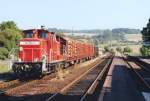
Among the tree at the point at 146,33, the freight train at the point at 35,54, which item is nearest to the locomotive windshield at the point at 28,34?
the freight train at the point at 35,54

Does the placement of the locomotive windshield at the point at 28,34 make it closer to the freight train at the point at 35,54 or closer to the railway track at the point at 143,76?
the freight train at the point at 35,54

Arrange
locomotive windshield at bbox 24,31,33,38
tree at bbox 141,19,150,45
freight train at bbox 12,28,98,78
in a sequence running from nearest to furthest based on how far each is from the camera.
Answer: freight train at bbox 12,28,98,78 < locomotive windshield at bbox 24,31,33,38 < tree at bbox 141,19,150,45

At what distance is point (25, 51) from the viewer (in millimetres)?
28281

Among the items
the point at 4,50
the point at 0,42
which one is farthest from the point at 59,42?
the point at 0,42

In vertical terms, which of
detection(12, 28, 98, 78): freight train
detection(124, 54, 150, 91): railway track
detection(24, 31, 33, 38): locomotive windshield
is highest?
detection(24, 31, 33, 38): locomotive windshield

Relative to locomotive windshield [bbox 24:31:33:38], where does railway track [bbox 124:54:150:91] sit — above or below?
below

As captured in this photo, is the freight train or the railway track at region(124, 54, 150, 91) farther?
the freight train

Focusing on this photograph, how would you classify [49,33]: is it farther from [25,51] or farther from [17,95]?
[17,95]

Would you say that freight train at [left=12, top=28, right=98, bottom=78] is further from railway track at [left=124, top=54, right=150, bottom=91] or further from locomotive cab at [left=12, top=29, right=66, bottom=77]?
railway track at [left=124, top=54, right=150, bottom=91]

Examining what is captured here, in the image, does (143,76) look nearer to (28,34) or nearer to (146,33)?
(28,34)

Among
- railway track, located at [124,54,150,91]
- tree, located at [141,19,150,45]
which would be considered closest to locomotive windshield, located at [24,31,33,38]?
railway track, located at [124,54,150,91]

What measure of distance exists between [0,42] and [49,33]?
1881 inches

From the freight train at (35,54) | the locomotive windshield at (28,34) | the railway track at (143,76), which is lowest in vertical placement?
the railway track at (143,76)

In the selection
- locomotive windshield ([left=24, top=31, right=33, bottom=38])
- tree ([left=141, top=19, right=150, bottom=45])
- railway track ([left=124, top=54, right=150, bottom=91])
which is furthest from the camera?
tree ([left=141, top=19, right=150, bottom=45])
